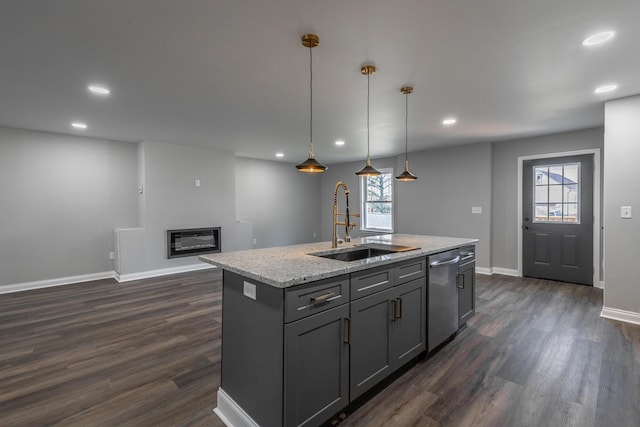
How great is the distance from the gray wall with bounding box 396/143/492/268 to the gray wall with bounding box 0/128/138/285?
219 inches

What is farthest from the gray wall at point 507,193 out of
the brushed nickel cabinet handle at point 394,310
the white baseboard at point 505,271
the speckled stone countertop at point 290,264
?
the brushed nickel cabinet handle at point 394,310

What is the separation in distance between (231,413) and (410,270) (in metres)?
1.54

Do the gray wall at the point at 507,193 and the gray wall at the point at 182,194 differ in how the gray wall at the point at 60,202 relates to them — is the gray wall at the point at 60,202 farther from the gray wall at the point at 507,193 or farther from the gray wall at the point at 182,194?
the gray wall at the point at 507,193

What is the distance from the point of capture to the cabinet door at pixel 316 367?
4.93 feet

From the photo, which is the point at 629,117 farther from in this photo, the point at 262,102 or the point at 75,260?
the point at 75,260

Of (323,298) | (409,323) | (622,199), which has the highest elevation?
(622,199)

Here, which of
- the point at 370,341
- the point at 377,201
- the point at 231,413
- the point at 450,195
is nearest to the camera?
the point at 231,413

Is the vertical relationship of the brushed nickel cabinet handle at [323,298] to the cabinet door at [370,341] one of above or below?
above

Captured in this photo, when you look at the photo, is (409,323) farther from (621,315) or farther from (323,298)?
(621,315)

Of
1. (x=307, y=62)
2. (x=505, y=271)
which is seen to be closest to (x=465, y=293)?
(x=307, y=62)

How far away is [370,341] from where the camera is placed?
195 centimetres

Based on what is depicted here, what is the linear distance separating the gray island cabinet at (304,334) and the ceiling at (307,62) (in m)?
1.55

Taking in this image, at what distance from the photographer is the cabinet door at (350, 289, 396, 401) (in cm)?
184

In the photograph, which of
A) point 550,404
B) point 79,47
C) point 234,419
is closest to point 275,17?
point 79,47
